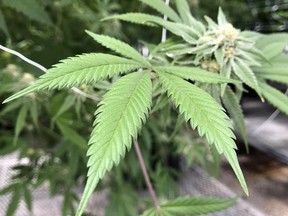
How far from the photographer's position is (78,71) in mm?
285

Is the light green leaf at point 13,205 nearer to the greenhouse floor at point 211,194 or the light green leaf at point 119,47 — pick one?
the greenhouse floor at point 211,194

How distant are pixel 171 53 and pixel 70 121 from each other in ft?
0.92

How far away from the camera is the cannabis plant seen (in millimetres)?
243

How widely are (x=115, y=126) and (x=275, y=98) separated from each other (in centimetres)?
24

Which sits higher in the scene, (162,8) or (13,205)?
(162,8)

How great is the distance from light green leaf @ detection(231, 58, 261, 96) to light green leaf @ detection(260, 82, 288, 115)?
0.04 meters

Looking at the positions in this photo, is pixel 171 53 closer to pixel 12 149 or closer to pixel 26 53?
pixel 26 53

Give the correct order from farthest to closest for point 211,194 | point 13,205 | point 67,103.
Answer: point 211,194 → point 13,205 → point 67,103

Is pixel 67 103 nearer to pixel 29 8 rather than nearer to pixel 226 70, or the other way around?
pixel 29 8

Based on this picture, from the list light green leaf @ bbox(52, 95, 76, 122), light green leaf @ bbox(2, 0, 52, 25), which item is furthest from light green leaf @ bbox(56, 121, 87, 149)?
light green leaf @ bbox(2, 0, 52, 25)

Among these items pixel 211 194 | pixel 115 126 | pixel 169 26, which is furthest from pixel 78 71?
pixel 211 194

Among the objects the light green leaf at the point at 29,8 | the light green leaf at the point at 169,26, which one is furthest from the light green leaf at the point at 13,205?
the light green leaf at the point at 169,26

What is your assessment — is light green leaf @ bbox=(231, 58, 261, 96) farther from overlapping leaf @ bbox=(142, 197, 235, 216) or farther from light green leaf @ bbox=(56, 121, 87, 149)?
light green leaf @ bbox=(56, 121, 87, 149)

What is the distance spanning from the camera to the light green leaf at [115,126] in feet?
0.76
